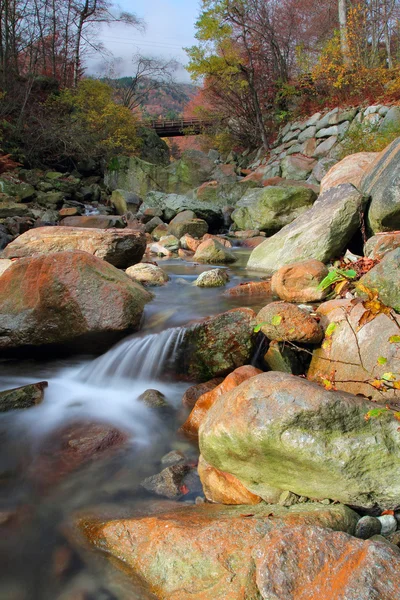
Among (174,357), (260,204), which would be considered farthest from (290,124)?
(174,357)

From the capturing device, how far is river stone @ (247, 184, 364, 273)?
5.90 metres

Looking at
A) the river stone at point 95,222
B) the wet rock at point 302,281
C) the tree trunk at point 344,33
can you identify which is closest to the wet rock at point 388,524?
the wet rock at point 302,281

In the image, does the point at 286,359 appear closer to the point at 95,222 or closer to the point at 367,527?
the point at 367,527

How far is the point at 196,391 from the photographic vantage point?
4027mm

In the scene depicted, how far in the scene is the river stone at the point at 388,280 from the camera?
3350mm

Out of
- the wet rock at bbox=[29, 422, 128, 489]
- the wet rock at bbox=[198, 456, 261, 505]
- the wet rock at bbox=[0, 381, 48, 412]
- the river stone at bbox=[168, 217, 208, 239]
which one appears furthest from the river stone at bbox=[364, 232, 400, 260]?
the river stone at bbox=[168, 217, 208, 239]

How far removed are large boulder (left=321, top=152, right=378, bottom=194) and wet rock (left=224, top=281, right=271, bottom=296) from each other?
2.50m

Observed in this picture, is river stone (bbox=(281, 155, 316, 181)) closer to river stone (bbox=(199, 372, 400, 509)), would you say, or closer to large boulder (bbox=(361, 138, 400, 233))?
large boulder (bbox=(361, 138, 400, 233))

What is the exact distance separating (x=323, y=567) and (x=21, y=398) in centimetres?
319

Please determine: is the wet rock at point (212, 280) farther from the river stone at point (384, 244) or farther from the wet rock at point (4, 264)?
the wet rock at point (4, 264)

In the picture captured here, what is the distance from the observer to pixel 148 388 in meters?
4.35

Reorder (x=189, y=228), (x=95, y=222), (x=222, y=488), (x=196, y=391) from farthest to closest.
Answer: (x=189, y=228)
(x=95, y=222)
(x=196, y=391)
(x=222, y=488)

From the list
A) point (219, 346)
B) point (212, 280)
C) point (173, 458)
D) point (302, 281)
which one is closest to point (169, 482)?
point (173, 458)

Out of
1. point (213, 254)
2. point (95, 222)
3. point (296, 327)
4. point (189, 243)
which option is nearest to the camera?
point (296, 327)
